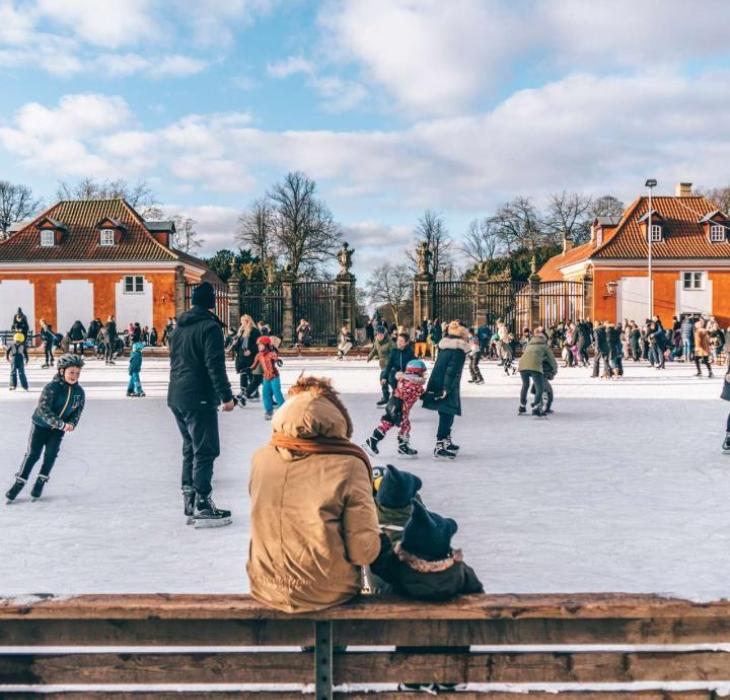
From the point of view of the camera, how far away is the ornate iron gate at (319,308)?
35844 mm

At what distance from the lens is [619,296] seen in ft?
129

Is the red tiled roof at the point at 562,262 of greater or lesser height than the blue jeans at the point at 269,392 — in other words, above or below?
above

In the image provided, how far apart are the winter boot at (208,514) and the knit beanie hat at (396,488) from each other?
301 centimetres

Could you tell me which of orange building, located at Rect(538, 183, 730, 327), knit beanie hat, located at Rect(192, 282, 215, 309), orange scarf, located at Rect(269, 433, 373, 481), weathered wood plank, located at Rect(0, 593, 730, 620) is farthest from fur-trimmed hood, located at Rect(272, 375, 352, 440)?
orange building, located at Rect(538, 183, 730, 327)

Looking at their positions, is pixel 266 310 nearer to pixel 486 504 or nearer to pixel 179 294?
pixel 179 294

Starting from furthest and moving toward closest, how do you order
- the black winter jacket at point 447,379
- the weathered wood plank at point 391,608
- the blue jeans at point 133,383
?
the blue jeans at point 133,383 < the black winter jacket at point 447,379 < the weathered wood plank at point 391,608

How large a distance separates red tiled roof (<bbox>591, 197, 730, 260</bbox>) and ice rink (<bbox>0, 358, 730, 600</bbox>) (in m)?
29.0

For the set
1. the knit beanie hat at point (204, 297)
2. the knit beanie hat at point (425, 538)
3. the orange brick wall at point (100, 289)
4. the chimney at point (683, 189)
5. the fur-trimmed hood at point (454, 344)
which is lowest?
the knit beanie hat at point (425, 538)

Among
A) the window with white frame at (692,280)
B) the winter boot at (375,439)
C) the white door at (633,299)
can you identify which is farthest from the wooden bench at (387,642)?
the window with white frame at (692,280)

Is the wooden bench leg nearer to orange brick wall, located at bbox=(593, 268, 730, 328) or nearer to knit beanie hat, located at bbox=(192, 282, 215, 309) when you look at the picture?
knit beanie hat, located at bbox=(192, 282, 215, 309)

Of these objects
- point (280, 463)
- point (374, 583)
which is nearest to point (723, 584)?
point (374, 583)

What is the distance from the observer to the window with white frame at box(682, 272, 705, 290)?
4069cm

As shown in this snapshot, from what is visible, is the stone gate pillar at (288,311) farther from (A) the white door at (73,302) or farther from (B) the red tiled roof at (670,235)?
(B) the red tiled roof at (670,235)

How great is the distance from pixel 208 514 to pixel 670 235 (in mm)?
39833
